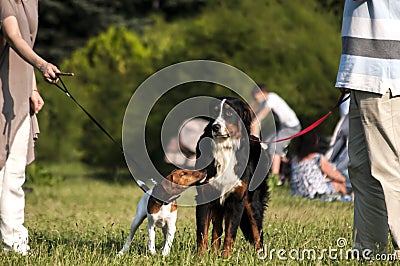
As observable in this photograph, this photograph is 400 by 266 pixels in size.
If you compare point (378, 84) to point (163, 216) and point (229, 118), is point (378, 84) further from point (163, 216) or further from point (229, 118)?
point (163, 216)

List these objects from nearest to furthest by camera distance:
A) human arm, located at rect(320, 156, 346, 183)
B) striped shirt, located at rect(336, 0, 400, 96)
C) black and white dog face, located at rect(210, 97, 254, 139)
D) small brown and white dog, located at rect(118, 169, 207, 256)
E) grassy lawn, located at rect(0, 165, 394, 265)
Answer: striped shirt, located at rect(336, 0, 400, 96), grassy lawn, located at rect(0, 165, 394, 265), black and white dog face, located at rect(210, 97, 254, 139), small brown and white dog, located at rect(118, 169, 207, 256), human arm, located at rect(320, 156, 346, 183)

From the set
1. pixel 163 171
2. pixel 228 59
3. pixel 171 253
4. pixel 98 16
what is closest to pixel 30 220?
pixel 171 253

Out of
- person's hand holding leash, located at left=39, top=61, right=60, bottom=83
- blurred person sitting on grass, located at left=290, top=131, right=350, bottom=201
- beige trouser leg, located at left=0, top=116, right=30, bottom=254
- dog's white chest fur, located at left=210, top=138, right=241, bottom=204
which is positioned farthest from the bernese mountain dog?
blurred person sitting on grass, located at left=290, top=131, right=350, bottom=201

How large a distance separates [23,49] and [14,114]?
21.0 inches

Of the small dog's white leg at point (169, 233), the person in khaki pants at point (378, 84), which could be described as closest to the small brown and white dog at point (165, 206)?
the small dog's white leg at point (169, 233)

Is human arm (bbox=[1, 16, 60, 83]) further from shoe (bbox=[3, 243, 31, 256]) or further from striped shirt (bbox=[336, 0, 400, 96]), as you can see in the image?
striped shirt (bbox=[336, 0, 400, 96])

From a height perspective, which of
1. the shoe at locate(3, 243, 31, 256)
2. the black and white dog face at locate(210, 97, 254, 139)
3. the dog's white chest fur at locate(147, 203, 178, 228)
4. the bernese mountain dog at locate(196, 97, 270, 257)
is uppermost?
the black and white dog face at locate(210, 97, 254, 139)

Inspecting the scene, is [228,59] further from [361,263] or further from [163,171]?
[361,263]

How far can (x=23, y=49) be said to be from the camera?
19.1 ft

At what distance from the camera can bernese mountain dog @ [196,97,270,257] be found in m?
A: 6.18

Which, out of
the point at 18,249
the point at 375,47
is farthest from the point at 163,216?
the point at 375,47

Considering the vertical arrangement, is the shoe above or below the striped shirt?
below

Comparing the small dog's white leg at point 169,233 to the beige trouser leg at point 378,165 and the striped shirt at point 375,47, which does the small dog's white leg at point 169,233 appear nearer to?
the beige trouser leg at point 378,165

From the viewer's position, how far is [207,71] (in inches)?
608
